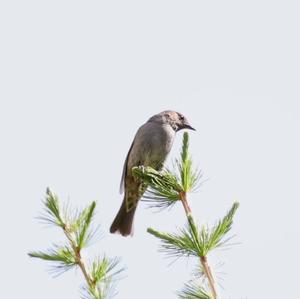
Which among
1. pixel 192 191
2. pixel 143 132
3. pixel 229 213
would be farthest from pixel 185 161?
pixel 143 132

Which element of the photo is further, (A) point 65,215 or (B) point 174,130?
(B) point 174,130

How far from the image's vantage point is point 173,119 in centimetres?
793

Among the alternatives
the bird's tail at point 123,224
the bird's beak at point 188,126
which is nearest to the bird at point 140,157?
the bird's tail at point 123,224

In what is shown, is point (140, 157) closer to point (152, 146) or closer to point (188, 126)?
point (152, 146)

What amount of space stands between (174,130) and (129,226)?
1515mm

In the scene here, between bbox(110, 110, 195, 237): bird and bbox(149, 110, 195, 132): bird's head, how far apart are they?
2 centimetres

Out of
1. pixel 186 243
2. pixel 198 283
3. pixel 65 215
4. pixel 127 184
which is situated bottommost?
pixel 198 283

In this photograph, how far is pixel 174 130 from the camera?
25.7 feet

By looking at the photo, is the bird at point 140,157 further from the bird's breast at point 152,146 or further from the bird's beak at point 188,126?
the bird's beak at point 188,126

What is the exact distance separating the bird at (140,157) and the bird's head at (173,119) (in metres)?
0.02

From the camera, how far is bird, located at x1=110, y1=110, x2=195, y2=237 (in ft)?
23.7

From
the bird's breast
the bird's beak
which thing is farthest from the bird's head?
the bird's breast

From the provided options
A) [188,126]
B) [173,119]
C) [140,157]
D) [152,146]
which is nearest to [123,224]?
[140,157]

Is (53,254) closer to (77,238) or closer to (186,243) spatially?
(77,238)
